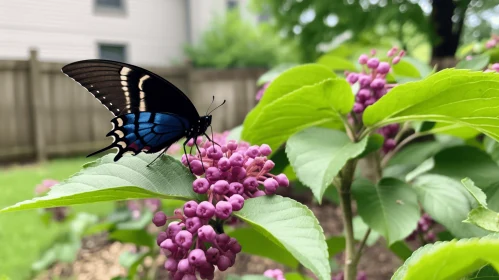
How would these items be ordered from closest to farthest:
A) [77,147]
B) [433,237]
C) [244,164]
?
1. [244,164]
2. [433,237]
3. [77,147]

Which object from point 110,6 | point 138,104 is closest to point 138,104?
point 138,104

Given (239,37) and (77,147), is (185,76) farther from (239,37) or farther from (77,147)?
(239,37)

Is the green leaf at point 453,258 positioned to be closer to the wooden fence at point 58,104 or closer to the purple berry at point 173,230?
the purple berry at point 173,230

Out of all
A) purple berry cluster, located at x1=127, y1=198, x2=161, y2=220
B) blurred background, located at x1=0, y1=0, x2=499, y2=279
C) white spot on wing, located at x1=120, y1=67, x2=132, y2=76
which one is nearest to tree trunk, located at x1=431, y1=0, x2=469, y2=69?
blurred background, located at x1=0, y1=0, x2=499, y2=279

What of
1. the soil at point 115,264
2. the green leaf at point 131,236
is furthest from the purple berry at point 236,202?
the soil at point 115,264

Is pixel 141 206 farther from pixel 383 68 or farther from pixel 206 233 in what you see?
pixel 206 233

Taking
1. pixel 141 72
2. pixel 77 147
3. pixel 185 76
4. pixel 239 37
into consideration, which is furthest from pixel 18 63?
pixel 239 37
